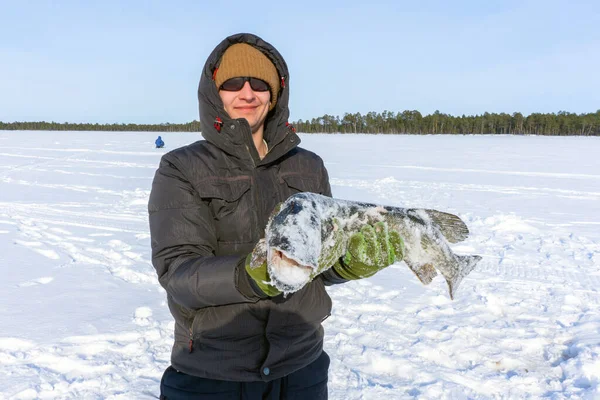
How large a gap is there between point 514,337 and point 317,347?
2862mm

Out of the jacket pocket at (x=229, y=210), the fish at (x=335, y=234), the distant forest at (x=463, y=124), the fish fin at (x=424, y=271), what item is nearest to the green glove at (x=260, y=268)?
the fish at (x=335, y=234)

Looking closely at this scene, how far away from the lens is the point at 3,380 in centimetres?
321

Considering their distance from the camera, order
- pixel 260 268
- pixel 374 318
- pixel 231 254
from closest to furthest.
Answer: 1. pixel 260 268
2. pixel 231 254
3. pixel 374 318

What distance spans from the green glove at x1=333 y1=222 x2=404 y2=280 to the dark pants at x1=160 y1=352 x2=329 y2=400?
21.5 inches

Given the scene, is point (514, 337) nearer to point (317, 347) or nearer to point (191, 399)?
point (317, 347)

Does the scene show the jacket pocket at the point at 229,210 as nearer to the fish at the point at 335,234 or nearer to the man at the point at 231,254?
the man at the point at 231,254

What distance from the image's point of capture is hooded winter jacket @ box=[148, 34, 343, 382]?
1.59m

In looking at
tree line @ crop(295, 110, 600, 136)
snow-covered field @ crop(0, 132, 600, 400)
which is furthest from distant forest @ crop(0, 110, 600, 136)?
snow-covered field @ crop(0, 132, 600, 400)

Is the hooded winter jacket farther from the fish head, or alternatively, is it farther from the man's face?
the fish head

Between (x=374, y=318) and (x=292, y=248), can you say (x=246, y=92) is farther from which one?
(x=374, y=318)

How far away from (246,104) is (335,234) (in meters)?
0.74

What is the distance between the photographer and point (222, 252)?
1.75 m

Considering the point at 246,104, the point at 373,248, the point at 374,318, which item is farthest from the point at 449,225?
the point at 374,318

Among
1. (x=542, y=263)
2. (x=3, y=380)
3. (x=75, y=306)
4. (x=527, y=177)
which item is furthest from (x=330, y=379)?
(x=527, y=177)
